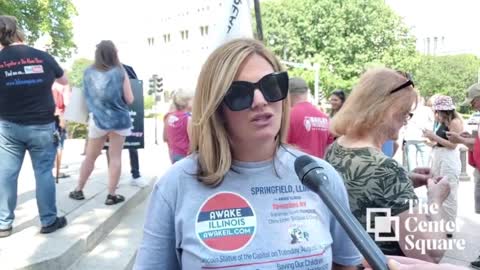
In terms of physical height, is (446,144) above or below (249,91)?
below

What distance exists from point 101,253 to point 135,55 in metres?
85.7

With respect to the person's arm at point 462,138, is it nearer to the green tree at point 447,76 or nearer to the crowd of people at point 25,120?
the crowd of people at point 25,120

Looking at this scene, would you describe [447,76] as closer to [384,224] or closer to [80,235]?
[80,235]

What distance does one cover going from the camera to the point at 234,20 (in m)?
4.48

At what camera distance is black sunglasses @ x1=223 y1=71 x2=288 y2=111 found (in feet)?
5.09

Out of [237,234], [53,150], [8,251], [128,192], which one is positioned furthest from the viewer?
[128,192]

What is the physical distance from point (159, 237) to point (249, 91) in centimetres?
57

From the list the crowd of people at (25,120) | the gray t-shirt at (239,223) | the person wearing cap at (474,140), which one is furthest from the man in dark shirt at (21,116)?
the person wearing cap at (474,140)

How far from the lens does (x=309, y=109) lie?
5.06 m

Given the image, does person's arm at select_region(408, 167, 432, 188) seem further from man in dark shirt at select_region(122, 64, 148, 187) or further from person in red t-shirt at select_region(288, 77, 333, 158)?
man in dark shirt at select_region(122, 64, 148, 187)

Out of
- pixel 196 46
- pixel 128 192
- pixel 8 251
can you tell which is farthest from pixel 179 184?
pixel 196 46

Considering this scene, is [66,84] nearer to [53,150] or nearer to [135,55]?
[53,150]

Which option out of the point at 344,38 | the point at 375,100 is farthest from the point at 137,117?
the point at 344,38

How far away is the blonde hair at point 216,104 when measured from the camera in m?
1.55
